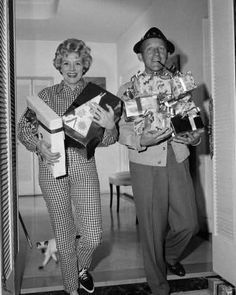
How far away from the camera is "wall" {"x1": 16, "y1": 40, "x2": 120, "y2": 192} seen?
21.9 ft

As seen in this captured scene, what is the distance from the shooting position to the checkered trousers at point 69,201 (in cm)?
199

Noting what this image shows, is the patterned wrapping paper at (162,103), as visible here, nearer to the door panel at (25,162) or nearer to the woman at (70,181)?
the woman at (70,181)

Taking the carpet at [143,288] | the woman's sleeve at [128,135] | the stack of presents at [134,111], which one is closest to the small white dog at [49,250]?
the carpet at [143,288]

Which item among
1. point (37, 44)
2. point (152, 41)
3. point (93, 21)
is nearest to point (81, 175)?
point (152, 41)

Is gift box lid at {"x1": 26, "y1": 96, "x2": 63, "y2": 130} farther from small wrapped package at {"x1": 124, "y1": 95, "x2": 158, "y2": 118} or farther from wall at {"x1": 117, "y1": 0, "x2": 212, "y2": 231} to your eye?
wall at {"x1": 117, "y1": 0, "x2": 212, "y2": 231}

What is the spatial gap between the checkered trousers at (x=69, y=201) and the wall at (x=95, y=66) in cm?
480

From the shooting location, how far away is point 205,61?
3.44m

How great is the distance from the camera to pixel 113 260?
285 cm

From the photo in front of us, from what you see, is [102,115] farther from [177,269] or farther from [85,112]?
[177,269]

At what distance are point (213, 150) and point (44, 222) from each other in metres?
2.71

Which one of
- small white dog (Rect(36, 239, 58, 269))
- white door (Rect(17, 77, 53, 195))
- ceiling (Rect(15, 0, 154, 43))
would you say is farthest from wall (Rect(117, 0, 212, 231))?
white door (Rect(17, 77, 53, 195))

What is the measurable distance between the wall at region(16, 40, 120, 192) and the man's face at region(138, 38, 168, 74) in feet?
15.4

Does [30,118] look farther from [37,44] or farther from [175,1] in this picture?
[37,44]

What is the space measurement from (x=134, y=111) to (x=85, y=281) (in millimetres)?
939
